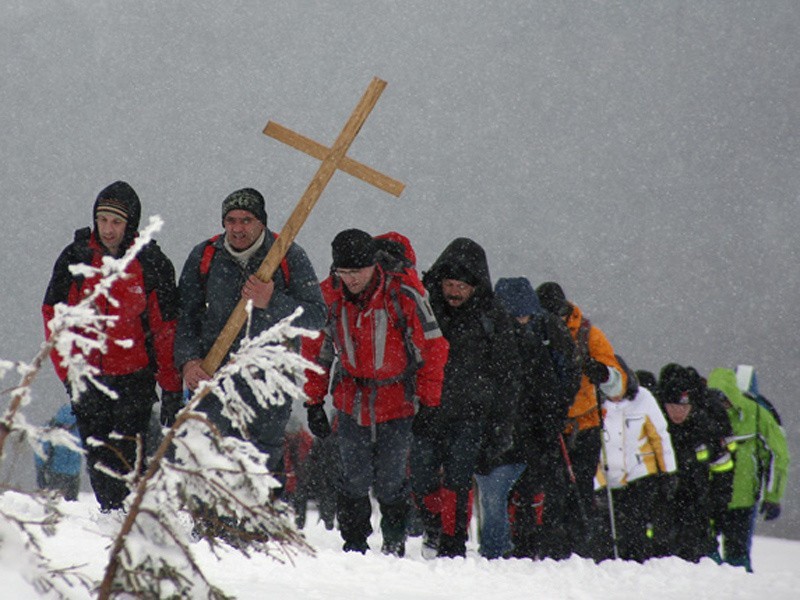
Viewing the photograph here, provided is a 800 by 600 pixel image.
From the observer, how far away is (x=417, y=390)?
229 inches

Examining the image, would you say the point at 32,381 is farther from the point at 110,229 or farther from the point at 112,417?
the point at 112,417

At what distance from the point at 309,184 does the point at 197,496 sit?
3654 mm

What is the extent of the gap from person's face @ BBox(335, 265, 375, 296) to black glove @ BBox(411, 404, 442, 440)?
2.66 feet

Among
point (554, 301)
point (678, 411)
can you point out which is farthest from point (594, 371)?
point (678, 411)

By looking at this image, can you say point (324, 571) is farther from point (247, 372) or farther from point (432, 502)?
point (247, 372)

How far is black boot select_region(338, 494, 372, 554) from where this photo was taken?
5816 mm

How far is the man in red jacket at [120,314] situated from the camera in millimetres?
5219

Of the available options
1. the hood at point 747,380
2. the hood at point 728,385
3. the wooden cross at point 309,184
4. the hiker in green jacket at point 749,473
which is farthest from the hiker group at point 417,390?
the hood at point 747,380

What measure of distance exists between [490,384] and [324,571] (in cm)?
219

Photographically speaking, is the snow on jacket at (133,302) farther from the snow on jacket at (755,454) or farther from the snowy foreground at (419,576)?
the snow on jacket at (755,454)

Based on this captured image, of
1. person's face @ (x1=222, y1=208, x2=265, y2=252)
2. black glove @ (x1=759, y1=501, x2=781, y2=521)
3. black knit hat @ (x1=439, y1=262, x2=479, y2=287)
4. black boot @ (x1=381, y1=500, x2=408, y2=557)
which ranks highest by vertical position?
black knit hat @ (x1=439, y1=262, x2=479, y2=287)

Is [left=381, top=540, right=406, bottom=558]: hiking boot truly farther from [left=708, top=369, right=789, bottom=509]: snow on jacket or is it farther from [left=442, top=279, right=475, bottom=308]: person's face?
[left=708, top=369, right=789, bottom=509]: snow on jacket

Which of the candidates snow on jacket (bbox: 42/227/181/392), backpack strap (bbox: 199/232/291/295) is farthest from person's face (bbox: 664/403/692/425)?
snow on jacket (bbox: 42/227/181/392)

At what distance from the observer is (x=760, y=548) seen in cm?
1828
